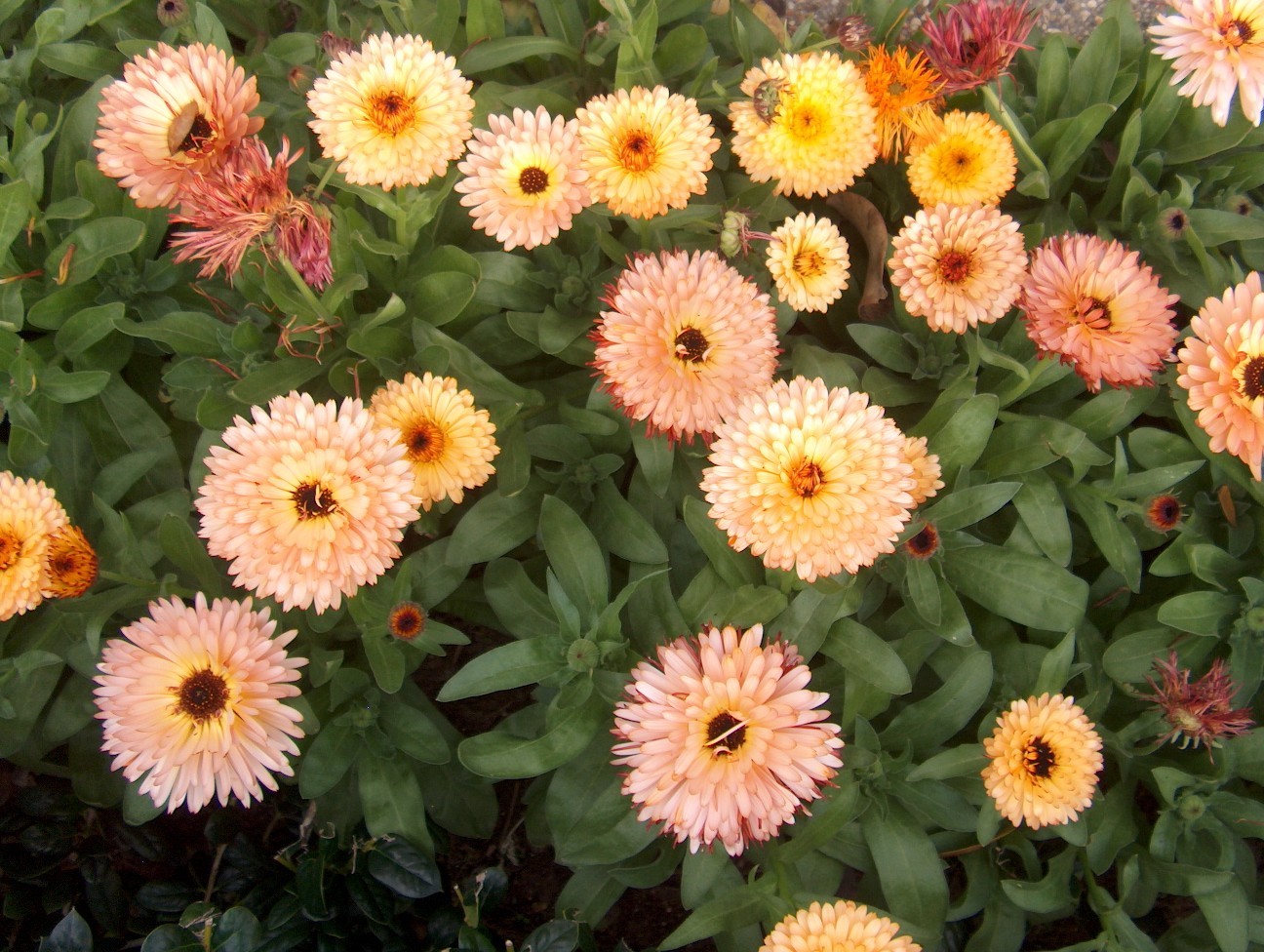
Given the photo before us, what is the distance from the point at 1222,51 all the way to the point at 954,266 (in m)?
0.76

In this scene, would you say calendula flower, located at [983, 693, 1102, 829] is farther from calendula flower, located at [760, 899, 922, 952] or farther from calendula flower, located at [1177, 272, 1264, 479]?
calendula flower, located at [1177, 272, 1264, 479]

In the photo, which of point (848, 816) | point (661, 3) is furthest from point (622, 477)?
point (661, 3)

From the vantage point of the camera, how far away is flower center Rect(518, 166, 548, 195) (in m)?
1.85

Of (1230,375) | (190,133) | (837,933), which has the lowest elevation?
(837,933)

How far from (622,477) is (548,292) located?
485 millimetres

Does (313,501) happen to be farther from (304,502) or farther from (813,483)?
(813,483)

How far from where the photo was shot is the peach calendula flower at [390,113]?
1.76m

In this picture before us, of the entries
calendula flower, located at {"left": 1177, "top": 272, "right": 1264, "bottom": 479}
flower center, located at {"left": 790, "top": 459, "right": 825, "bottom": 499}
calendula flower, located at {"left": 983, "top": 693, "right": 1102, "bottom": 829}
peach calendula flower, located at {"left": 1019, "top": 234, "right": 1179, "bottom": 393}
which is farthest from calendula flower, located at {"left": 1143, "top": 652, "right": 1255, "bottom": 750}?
flower center, located at {"left": 790, "top": 459, "right": 825, "bottom": 499}

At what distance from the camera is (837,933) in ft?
5.51

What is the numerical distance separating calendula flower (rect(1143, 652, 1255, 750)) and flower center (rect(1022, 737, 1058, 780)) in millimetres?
294

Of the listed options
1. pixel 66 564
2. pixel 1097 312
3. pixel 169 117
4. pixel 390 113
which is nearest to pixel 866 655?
pixel 1097 312

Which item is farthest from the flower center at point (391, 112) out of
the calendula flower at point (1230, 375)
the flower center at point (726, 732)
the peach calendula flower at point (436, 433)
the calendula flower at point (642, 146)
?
the calendula flower at point (1230, 375)

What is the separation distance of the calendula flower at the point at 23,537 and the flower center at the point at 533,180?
3.64ft

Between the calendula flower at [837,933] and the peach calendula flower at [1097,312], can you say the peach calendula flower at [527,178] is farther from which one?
the calendula flower at [837,933]
